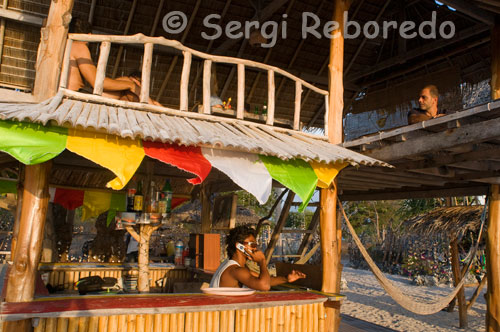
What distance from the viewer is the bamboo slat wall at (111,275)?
229 inches

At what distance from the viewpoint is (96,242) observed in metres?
10.7

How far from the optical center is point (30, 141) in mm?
3068

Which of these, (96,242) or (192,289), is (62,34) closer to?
(192,289)

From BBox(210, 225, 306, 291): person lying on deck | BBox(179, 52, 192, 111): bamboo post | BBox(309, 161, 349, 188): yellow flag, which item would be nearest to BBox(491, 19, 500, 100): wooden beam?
BBox(309, 161, 349, 188): yellow flag

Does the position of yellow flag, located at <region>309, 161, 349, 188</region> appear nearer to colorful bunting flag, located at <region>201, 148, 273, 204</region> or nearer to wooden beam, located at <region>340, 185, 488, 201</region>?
colorful bunting flag, located at <region>201, 148, 273, 204</region>

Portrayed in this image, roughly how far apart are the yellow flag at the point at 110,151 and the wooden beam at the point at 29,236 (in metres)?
0.43

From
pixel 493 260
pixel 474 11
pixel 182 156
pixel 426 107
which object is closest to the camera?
pixel 182 156

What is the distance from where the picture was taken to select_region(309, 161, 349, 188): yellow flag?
427 cm

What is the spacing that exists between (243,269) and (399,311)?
8.04 metres

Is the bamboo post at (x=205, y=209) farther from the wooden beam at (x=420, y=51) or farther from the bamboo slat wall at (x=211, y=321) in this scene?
the bamboo slat wall at (x=211, y=321)

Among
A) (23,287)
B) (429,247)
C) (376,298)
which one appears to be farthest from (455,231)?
(23,287)

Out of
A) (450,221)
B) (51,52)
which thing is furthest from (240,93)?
(450,221)

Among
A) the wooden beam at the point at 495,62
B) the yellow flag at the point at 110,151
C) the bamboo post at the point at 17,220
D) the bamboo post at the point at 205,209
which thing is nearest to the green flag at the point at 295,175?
the yellow flag at the point at 110,151

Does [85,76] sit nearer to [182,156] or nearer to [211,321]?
[182,156]
